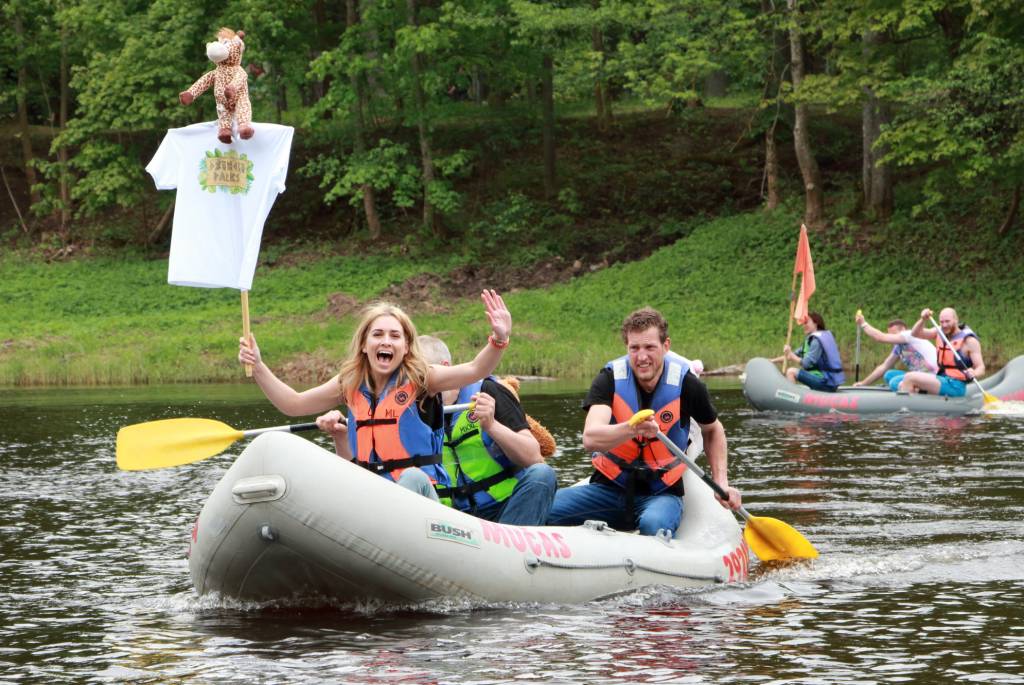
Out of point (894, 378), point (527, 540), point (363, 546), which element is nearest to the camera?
point (363, 546)

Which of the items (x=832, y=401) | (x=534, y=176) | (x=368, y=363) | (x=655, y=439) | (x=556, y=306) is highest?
(x=534, y=176)

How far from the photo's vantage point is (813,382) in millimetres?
17391

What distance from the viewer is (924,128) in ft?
73.6

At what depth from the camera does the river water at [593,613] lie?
5.71m

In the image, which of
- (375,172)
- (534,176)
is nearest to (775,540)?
(375,172)

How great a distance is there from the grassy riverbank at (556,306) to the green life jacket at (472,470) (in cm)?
1425

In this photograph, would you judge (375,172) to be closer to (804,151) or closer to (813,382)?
(804,151)

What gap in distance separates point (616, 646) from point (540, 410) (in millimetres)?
10480

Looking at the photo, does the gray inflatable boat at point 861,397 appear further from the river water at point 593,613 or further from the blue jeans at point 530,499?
the blue jeans at point 530,499

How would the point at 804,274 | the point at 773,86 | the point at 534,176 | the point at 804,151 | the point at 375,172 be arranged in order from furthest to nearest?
the point at 534,176
the point at 375,172
the point at 773,86
the point at 804,151
the point at 804,274

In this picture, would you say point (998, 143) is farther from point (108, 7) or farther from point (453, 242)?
point (108, 7)

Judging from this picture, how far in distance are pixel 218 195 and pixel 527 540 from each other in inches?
92.1

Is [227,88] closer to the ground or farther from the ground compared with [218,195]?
farther from the ground

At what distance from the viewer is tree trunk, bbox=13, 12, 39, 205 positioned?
103 ft
